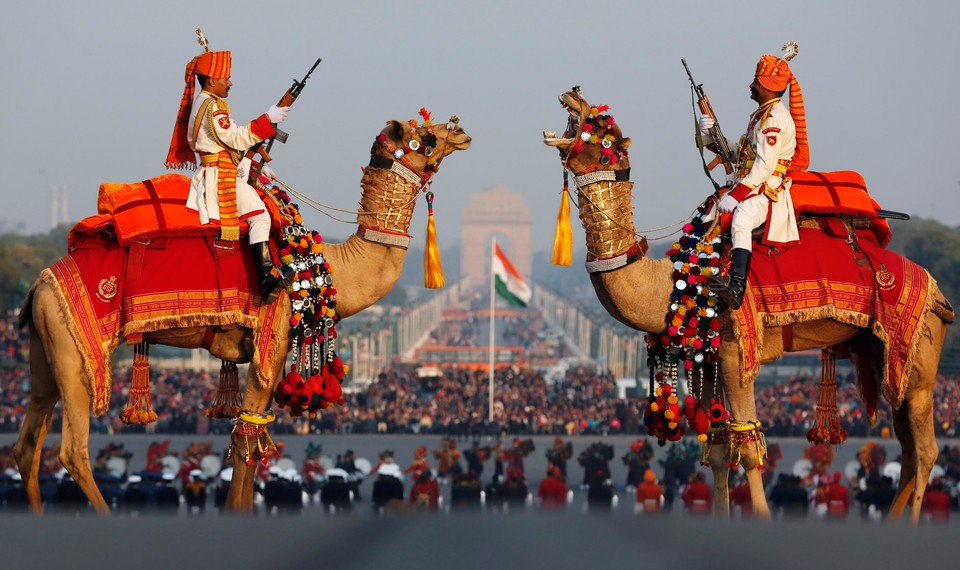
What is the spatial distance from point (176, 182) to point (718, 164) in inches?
174

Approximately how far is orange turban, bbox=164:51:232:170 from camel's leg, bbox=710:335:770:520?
4.49 metres

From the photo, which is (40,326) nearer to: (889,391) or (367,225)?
(367,225)

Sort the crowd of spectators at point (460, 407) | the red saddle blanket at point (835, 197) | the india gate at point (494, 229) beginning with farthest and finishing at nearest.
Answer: the india gate at point (494, 229) → the crowd of spectators at point (460, 407) → the red saddle blanket at point (835, 197)

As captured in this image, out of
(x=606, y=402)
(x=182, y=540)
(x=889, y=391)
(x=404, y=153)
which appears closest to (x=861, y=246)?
(x=889, y=391)

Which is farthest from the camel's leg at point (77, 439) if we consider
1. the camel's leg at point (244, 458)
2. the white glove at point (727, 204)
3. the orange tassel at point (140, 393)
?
the white glove at point (727, 204)

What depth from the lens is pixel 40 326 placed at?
476 inches

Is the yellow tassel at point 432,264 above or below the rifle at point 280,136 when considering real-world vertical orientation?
below

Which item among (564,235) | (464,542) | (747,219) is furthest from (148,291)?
(464,542)

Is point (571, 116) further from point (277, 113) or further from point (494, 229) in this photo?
point (494, 229)

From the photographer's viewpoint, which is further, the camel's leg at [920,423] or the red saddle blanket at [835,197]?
the camel's leg at [920,423]

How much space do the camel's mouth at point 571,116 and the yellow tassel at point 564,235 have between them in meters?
0.28

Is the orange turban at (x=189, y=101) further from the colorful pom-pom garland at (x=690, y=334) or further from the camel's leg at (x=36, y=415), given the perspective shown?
the colorful pom-pom garland at (x=690, y=334)

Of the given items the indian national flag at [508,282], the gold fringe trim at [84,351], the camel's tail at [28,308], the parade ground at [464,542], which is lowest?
the parade ground at [464,542]

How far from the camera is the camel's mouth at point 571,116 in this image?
12.2m
